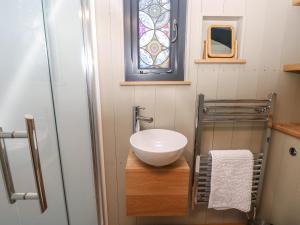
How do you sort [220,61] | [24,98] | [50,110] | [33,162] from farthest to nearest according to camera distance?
1. [220,61]
2. [50,110]
3. [24,98]
4. [33,162]

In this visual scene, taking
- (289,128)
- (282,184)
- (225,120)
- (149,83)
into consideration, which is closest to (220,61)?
(225,120)

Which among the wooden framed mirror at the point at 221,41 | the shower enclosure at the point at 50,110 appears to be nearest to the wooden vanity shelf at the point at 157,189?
the shower enclosure at the point at 50,110

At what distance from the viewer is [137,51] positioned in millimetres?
1259

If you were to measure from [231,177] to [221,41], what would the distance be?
956mm

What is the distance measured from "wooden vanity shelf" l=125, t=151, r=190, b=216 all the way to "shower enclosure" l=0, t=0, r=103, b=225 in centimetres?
38

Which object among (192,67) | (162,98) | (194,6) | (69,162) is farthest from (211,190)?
(194,6)

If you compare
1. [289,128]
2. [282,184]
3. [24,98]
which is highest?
[24,98]

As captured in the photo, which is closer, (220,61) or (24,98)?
(24,98)

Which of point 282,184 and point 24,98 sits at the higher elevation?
point 24,98

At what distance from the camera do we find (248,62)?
50.1 inches

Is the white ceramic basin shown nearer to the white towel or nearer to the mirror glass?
the white towel

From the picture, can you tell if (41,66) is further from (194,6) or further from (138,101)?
(194,6)

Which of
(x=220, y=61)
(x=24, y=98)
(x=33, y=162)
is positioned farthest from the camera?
(x=220, y=61)

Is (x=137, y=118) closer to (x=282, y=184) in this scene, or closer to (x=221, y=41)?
(x=221, y=41)
